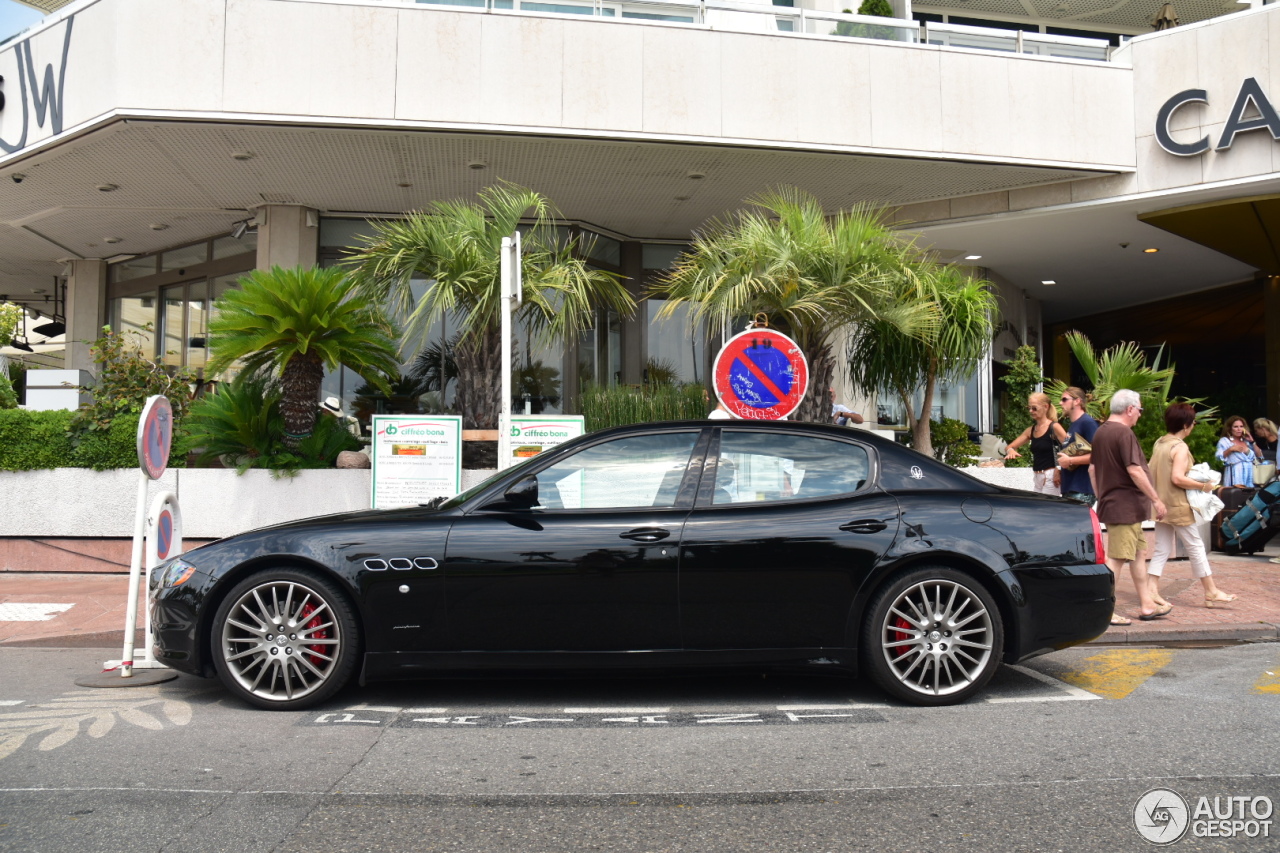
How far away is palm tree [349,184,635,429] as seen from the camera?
9.98m

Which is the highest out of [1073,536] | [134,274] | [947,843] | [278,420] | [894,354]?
[134,274]

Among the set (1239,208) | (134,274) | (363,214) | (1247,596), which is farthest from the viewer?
(134,274)

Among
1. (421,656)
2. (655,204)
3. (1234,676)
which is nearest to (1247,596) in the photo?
(1234,676)

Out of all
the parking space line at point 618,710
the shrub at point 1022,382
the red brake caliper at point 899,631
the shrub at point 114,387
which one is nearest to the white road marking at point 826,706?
the red brake caliper at point 899,631

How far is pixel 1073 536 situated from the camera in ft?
16.5

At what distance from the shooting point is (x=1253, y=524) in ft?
36.2

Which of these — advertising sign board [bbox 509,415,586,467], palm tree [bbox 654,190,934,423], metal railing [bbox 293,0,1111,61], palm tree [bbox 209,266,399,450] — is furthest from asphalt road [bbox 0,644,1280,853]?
metal railing [bbox 293,0,1111,61]

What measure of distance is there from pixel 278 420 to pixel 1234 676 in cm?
908

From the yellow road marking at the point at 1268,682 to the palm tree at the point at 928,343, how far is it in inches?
216

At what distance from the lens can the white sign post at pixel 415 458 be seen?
910 cm

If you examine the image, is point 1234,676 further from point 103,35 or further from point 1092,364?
point 103,35

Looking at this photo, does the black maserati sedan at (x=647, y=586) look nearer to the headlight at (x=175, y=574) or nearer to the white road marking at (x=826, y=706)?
the headlight at (x=175, y=574)

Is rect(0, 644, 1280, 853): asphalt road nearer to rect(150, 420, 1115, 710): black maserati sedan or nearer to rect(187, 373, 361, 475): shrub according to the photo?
rect(150, 420, 1115, 710): black maserati sedan

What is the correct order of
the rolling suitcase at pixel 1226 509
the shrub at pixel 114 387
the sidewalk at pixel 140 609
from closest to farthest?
the sidewalk at pixel 140 609 < the shrub at pixel 114 387 < the rolling suitcase at pixel 1226 509
